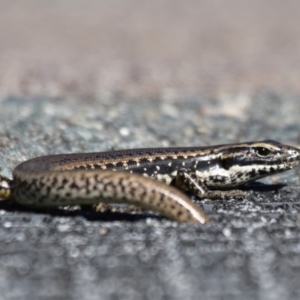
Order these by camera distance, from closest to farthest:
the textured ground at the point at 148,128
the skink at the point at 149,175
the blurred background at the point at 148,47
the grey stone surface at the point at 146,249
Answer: the grey stone surface at the point at 146,249 → the textured ground at the point at 148,128 → the skink at the point at 149,175 → the blurred background at the point at 148,47

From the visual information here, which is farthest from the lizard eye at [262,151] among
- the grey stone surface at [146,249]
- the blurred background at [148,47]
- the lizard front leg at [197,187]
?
the blurred background at [148,47]

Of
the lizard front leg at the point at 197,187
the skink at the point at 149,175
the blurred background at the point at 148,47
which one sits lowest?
the blurred background at the point at 148,47

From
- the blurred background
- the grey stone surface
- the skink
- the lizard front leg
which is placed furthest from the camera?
the blurred background

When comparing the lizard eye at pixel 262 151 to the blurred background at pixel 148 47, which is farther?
the blurred background at pixel 148 47

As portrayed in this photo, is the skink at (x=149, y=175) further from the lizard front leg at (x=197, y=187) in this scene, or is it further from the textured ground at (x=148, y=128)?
the textured ground at (x=148, y=128)

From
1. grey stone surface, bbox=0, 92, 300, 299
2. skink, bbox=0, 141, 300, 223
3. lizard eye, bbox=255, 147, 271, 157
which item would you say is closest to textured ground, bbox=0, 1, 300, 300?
grey stone surface, bbox=0, 92, 300, 299

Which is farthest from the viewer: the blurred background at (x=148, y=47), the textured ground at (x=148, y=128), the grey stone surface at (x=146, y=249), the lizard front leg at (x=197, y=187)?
the blurred background at (x=148, y=47)

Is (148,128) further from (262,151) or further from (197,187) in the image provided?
(197,187)

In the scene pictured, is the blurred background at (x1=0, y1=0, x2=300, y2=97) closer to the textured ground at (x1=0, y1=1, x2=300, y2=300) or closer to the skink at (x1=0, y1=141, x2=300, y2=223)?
the textured ground at (x1=0, y1=1, x2=300, y2=300)
